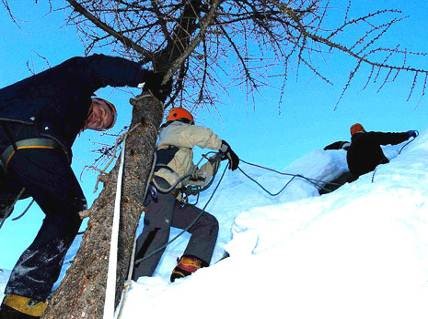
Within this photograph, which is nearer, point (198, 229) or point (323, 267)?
point (323, 267)

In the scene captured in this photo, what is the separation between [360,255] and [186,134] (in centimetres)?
186

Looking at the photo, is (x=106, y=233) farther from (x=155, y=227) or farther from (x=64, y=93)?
(x=155, y=227)

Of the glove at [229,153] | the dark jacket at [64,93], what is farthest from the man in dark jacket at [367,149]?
the dark jacket at [64,93]

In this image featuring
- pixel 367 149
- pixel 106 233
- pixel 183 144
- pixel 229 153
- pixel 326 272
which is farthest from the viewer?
pixel 367 149

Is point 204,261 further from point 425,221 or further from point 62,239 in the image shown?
point 425,221

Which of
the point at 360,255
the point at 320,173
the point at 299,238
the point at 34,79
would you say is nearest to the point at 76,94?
the point at 34,79

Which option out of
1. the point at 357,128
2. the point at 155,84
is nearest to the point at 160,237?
the point at 155,84

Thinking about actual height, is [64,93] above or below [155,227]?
above

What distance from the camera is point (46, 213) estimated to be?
2746mm

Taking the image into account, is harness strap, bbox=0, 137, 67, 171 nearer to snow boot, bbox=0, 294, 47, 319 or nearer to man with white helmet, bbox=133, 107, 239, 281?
snow boot, bbox=0, 294, 47, 319

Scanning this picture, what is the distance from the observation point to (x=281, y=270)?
91.7 inches

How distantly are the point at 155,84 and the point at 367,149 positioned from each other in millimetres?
3437

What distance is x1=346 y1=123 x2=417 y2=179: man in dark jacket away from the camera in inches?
231

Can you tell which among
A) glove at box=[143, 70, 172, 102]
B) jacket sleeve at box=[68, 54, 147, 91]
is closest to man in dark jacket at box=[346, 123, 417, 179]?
glove at box=[143, 70, 172, 102]
